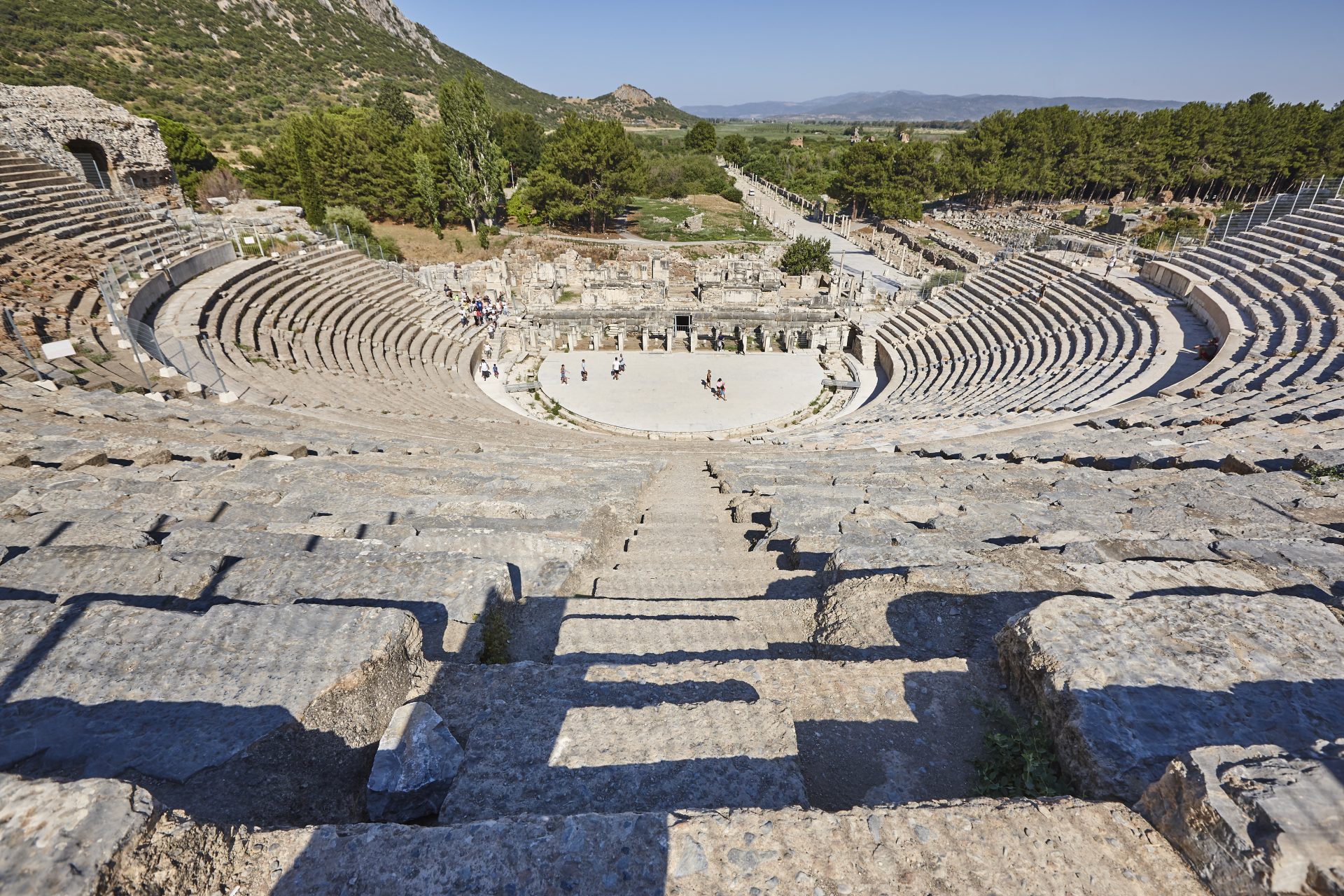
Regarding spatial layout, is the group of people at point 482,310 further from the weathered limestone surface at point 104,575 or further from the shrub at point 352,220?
the weathered limestone surface at point 104,575

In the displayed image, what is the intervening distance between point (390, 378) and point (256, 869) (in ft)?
68.7

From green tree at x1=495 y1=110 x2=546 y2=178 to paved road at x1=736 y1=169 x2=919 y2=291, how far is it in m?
25.2

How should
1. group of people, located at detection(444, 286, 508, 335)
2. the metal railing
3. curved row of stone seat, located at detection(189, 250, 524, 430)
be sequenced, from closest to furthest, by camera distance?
curved row of stone seat, located at detection(189, 250, 524, 430) → the metal railing → group of people, located at detection(444, 286, 508, 335)

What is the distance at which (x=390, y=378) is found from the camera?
21.0m

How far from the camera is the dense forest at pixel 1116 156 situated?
55.1 metres

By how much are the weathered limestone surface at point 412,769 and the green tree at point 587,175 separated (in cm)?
5077

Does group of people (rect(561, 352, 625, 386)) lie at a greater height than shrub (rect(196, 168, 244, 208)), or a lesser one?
lesser

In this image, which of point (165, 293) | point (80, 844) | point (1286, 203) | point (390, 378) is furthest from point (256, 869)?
point (1286, 203)

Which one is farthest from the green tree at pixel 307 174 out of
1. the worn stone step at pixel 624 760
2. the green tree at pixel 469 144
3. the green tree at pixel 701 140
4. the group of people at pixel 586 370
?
the green tree at pixel 701 140

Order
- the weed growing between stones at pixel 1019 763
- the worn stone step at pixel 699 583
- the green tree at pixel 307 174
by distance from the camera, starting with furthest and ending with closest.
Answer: the green tree at pixel 307 174, the worn stone step at pixel 699 583, the weed growing between stones at pixel 1019 763

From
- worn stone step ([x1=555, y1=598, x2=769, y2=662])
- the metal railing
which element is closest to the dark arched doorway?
worn stone step ([x1=555, y1=598, x2=769, y2=662])

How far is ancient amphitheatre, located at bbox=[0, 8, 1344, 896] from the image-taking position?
2.20 metres

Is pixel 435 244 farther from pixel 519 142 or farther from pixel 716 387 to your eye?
pixel 716 387

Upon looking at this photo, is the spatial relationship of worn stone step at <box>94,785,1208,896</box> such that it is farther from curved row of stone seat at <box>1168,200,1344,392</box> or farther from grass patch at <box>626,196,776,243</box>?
grass patch at <box>626,196,776,243</box>
